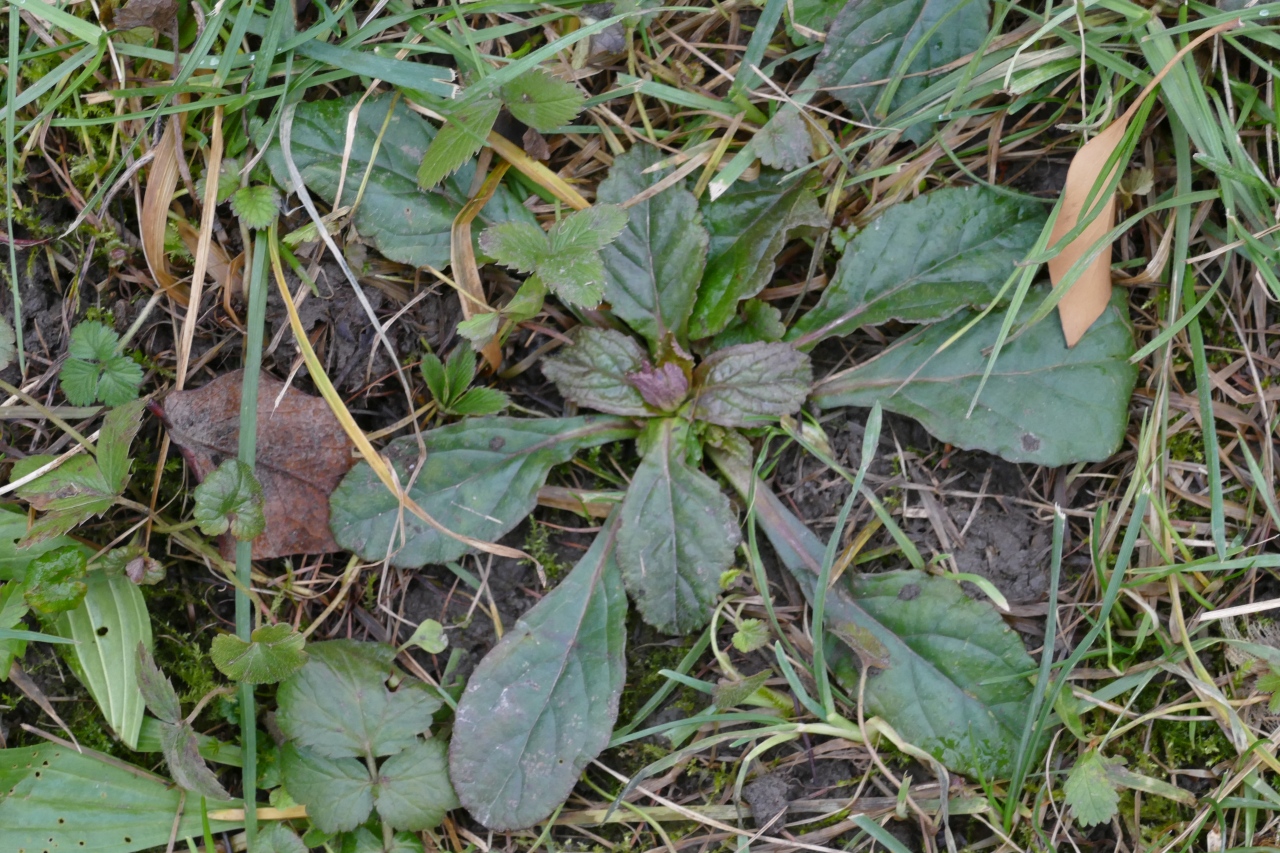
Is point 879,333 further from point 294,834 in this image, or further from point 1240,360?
point 294,834

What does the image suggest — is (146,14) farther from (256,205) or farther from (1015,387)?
(1015,387)

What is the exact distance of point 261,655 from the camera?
197 centimetres

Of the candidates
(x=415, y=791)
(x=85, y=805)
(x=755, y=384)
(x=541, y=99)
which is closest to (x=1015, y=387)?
(x=755, y=384)

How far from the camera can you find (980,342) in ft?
7.07

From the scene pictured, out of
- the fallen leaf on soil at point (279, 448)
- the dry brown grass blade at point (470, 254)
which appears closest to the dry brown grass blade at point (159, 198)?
the fallen leaf on soil at point (279, 448)

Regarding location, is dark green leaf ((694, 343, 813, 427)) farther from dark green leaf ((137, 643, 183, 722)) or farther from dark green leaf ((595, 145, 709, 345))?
dark green leaf ((137, 643, 183, 722))

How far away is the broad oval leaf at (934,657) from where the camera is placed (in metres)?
2.02

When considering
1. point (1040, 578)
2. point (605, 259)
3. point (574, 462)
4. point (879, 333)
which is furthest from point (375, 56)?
point (1040, 578)

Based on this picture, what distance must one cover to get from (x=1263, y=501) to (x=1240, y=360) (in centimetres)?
33

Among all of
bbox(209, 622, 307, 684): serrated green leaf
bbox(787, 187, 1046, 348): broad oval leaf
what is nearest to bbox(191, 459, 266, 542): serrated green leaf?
bbox(209, 622, 307, 684): serrated green leaf

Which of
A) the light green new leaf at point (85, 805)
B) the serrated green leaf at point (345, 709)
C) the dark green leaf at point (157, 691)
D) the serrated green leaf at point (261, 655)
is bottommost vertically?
the light green new leaf at point (85, 805)

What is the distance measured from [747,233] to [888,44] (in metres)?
0.53

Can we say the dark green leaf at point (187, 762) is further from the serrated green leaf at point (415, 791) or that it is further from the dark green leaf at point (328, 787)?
the serrated green leaf at point (415, 791)

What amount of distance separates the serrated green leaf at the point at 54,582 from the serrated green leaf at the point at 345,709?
0.50 meters
